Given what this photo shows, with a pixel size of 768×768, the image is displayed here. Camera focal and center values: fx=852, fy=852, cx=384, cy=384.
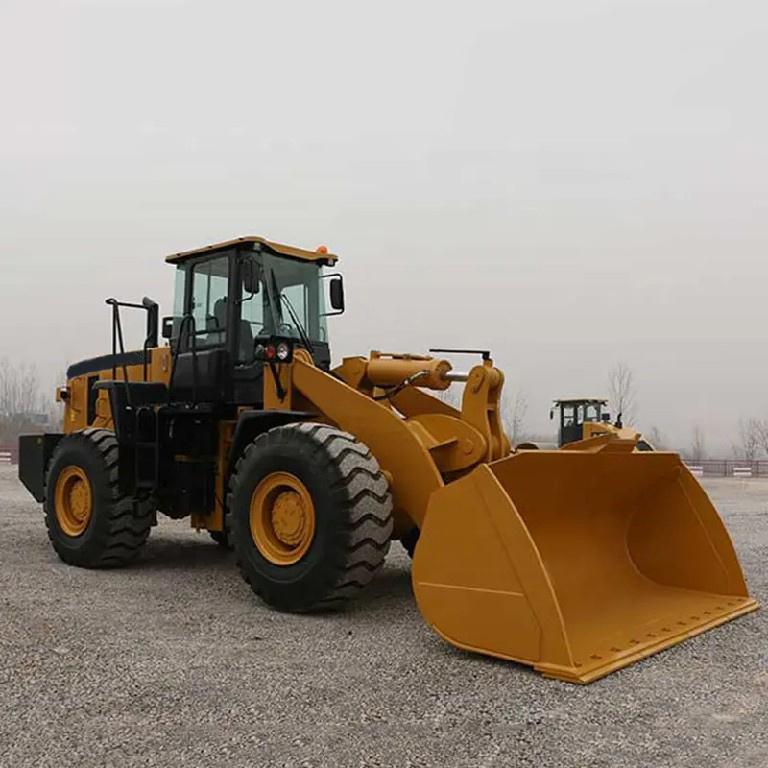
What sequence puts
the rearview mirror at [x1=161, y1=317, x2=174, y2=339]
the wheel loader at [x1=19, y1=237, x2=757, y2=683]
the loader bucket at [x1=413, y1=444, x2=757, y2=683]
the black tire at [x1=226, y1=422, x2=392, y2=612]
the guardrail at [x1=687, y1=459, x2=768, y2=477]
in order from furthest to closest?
the guardrail at [x1=687, y1=459, x2=768, y2=477] → the rearview mirror at [x1=161, y1=317, x2=174, y2=339] → the black tire at [x1=226, y1=422, x2=392, y2=612] → the wheel loader at [x1=19, y1=237, x2=757, y2=683] → the loader bucket at [x1=413, y1=444, x2=757, y2=683]

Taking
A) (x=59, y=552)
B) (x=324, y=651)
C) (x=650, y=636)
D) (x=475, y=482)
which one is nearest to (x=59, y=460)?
(x=59, y=552)

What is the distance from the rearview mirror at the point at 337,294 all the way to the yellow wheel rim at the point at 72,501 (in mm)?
2790

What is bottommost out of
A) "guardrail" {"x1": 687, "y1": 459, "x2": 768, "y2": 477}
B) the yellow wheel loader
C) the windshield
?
"guardrail" {"x1": 687, "y1": 459, "x2": 768, "y2": 477}

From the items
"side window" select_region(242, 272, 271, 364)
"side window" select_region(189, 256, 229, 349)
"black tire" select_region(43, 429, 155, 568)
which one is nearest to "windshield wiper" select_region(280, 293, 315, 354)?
"side window" select_region(242, 272, 271, 364)

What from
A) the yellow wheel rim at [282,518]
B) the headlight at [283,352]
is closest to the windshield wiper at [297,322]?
the headlight at [283,352]

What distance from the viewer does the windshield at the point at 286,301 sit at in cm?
731

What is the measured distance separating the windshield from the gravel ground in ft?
8.06

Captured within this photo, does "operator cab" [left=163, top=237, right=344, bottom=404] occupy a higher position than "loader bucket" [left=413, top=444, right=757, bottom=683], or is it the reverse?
"operator cab" [left=163, top=237, right=344, bottom=404]

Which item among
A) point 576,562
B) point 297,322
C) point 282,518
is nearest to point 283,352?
point 297,322

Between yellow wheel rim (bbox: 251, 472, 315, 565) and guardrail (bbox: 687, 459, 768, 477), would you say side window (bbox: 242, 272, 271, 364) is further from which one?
guardrail (bbox: 687, 459, 768, 477)

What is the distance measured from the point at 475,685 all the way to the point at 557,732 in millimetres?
679

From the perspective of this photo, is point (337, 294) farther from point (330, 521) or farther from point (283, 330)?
point (330, 521)

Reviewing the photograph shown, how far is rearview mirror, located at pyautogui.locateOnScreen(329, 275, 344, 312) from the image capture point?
789 cm

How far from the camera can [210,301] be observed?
7.65 metres
